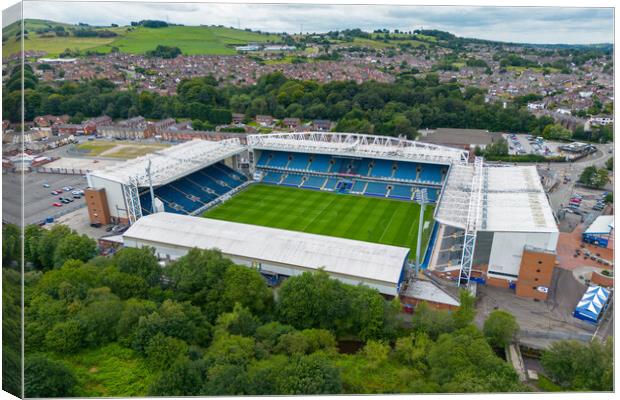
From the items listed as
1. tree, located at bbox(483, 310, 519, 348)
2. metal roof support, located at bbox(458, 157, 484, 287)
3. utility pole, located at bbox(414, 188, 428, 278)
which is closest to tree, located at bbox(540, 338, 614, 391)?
tree, located at bbox(483, 310, 519, 348)

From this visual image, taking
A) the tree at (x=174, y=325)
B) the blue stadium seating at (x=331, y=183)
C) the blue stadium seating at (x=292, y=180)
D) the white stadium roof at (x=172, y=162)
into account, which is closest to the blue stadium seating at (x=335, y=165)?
the blue stadium seating at (x=331, y=183)

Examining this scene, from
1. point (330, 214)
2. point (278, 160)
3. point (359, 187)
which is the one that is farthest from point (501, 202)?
point (278, 160)

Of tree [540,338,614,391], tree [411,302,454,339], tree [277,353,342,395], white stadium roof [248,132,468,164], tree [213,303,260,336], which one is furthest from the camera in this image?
white stadium roof [248,132,468,164]

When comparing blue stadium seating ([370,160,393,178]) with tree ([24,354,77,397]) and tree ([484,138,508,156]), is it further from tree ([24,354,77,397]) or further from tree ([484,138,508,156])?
tree ([24,354,77,397])

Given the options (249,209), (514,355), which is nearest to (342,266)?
(514,355)

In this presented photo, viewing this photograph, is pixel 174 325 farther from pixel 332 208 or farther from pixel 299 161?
pixel 299 161

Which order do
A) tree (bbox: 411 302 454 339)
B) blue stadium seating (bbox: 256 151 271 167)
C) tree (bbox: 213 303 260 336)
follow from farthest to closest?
blue stadium seating (bbox: 256 151 271 167)
tree (bbox: 411 302 454 339)
tree (bbox: 213 303 260 336)

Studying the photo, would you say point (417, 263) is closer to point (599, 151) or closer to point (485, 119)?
point (599, 151)

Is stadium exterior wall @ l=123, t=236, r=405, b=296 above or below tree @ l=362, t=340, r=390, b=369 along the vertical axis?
below
